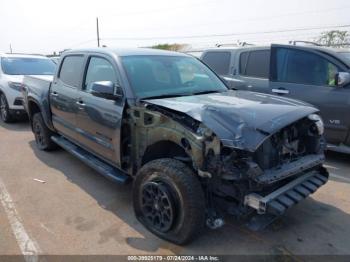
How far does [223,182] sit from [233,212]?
299 millimetres

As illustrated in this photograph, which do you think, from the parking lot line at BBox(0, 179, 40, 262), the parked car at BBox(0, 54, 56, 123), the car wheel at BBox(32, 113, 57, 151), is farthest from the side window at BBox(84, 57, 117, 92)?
the parked car at BBox(0, 54, 56, 123)

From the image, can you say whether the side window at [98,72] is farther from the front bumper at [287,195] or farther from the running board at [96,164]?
the front bumper at [287,195]

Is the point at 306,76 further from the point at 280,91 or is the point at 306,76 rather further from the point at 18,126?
the point at 18,126

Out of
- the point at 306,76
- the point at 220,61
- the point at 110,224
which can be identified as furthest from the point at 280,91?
the point at 110,224

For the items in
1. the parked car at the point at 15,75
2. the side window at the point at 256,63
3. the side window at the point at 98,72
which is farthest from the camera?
the parked car at the point at 15,75

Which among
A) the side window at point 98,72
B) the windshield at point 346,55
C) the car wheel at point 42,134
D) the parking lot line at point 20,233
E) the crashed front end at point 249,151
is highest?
the windshield at point 346,55

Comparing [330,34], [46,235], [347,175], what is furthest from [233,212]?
[330,34]

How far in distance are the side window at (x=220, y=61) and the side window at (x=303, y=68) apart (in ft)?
3.90

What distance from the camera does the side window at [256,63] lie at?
6.29m

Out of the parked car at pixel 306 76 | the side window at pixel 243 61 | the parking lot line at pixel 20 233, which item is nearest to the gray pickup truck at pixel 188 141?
the parking lot line at pixel 20 233

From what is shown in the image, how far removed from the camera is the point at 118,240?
339cm

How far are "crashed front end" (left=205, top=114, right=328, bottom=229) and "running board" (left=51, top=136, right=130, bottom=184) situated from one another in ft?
4.25

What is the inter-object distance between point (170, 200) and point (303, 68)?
152 inches

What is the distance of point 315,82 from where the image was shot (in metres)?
5.58
